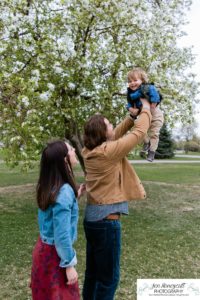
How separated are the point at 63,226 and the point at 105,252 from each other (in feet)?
1.90

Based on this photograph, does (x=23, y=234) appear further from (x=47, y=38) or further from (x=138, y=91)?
(x=138, y=91)

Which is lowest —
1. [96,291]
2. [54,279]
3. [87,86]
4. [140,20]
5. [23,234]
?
[23,234]

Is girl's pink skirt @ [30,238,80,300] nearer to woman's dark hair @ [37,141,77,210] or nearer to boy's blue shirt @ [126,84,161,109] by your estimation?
woman's dark hair @ [37,141,77,210]

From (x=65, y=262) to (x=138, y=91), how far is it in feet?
4.96

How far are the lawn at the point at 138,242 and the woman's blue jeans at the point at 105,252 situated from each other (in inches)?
61.8

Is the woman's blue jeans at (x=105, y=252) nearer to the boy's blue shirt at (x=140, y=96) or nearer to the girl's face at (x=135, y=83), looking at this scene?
the boy's blue shirt at (x=140, y=96)

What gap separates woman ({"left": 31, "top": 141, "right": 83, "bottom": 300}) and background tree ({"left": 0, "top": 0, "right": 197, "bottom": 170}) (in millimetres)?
3462

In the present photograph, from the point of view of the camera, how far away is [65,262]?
3.01m

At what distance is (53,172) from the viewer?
10.0 ft

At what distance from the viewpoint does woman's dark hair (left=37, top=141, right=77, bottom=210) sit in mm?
3013

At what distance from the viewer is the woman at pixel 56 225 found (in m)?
2.96

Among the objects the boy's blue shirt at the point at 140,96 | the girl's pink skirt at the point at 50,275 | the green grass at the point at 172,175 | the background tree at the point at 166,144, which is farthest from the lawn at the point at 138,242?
the background tree at the point at 166,144

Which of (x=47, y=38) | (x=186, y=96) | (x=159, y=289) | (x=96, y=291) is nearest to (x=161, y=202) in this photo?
(x=186, y=96)

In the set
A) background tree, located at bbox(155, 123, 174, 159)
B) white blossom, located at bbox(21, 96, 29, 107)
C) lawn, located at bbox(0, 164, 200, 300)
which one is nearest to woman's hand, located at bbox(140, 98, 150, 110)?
lawn, located at bbox(0, 164, 200, 300)
